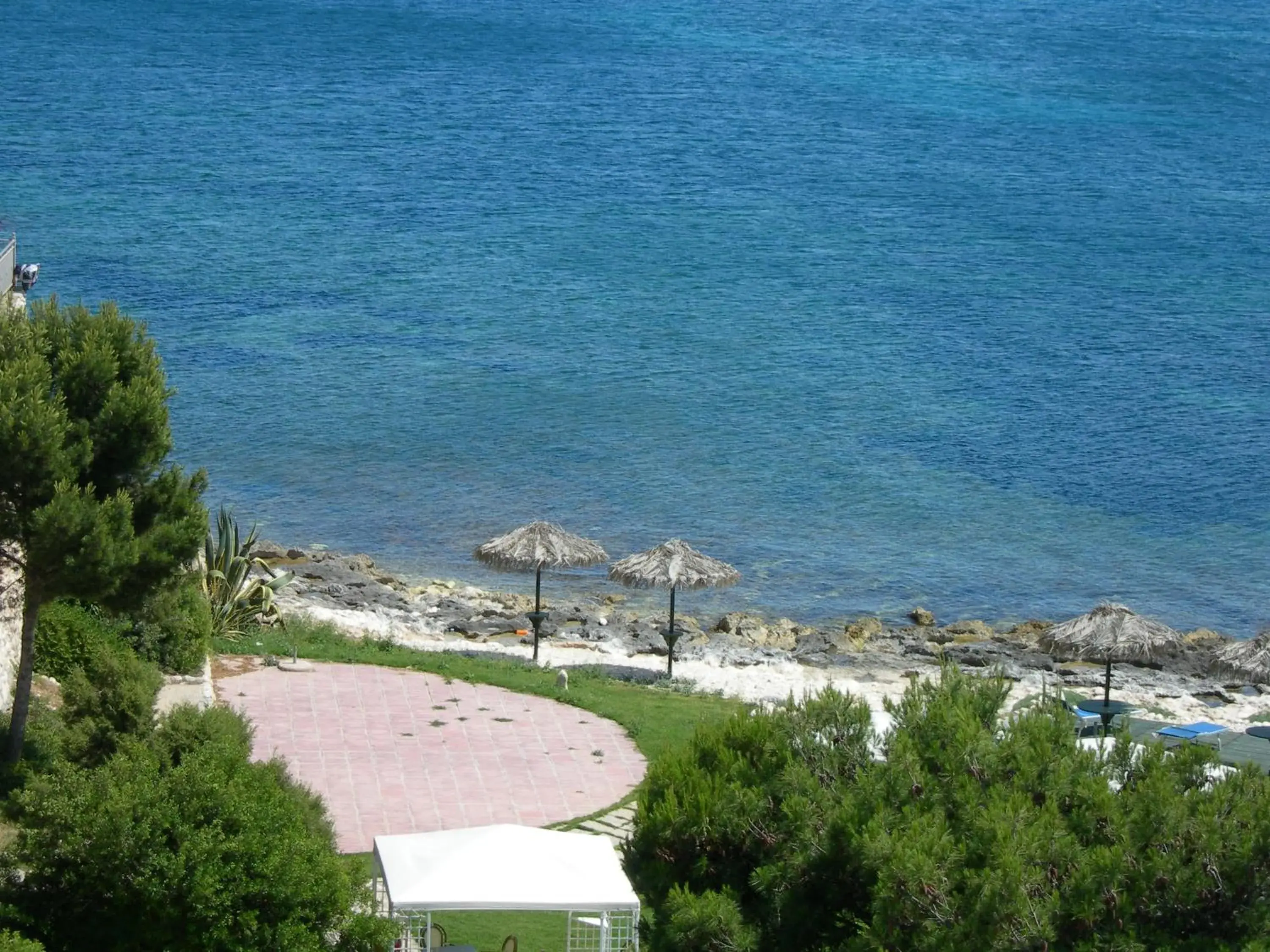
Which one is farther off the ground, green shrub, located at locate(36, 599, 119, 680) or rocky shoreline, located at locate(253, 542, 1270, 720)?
green shrub, located at locate(36, 599, 119, 680)

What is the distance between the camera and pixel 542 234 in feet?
236

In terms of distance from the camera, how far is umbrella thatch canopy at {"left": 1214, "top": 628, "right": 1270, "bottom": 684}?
2698cm

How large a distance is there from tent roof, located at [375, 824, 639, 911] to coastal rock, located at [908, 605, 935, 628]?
2115cm

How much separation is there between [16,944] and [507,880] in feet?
13.6

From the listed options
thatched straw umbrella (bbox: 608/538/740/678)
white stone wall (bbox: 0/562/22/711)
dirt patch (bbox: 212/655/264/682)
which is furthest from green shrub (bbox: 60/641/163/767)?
thatched straw umbrella (bbox: 608/538/740/678)

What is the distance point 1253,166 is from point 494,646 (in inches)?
2603

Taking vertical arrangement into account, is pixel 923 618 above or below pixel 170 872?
below

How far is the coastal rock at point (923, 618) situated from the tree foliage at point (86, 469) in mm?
21367

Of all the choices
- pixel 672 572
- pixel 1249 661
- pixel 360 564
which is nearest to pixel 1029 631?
pixel 1249 661

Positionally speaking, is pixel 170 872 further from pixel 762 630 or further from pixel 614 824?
pixel 762 630

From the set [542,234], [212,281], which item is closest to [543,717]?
[212,281]

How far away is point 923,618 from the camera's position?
115 feet

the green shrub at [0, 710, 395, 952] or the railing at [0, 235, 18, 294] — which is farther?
the railing at [0, 235, 18, 294]

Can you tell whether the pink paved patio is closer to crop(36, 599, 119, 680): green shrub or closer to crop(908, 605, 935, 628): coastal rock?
crop(36, 599, 119, 680): green shrub
